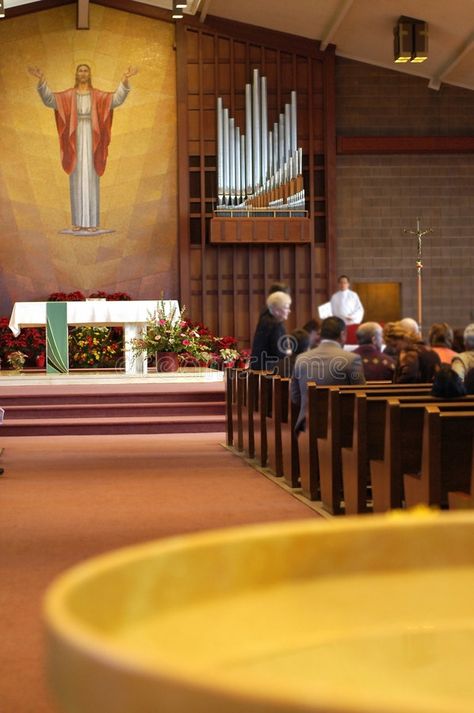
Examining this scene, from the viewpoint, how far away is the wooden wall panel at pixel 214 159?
53.0ft

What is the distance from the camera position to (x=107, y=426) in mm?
10148

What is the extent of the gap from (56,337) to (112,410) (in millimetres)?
2762

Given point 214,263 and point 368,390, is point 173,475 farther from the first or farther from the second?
point 214,263

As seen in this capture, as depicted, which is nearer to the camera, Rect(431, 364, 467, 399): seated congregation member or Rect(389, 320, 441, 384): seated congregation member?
Rect(431, 364, 467, 399): seated congregation member

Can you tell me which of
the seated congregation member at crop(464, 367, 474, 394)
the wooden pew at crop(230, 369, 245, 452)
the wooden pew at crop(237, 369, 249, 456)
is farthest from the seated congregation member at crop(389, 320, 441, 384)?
the wooden pew at crop(230, 369, 245, 452)

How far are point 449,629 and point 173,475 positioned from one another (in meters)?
6.66

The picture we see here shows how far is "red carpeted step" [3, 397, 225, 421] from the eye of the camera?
10547mm

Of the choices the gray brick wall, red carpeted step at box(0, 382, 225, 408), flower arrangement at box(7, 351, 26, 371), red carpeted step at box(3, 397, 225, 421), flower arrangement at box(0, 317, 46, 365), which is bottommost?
red carpeted step at box(3, 397, 225, 421)

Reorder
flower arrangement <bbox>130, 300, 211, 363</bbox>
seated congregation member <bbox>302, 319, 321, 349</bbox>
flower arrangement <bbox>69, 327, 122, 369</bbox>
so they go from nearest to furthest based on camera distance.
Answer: seated congregation member <bbox>302, 319, 321, 349</bbox> → flower arrangement <bbox>130, 300, 211, 363</bbox> → flower arrangement <bbox>69, 327, 122, 369</bbox>

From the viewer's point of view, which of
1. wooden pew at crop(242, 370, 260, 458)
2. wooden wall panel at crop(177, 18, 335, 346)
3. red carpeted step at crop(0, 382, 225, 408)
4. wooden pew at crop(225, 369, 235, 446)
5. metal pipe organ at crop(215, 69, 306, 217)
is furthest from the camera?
wooden wall panel at crop(177, 18, 335, 346)

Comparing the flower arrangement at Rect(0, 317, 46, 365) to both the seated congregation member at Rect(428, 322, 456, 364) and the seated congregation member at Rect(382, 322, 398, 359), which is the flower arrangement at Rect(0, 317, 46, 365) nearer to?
the seated congregation member at Rect(382, 322, 398, 359)

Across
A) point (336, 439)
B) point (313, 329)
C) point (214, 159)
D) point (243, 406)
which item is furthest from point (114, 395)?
point (214, 159)

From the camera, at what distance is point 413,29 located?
14.4 meters

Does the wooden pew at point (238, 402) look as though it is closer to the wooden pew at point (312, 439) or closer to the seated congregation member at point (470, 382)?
the wooden pew at point (312, 439)
